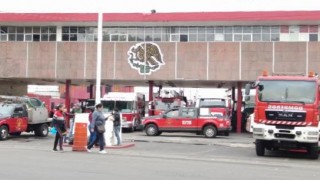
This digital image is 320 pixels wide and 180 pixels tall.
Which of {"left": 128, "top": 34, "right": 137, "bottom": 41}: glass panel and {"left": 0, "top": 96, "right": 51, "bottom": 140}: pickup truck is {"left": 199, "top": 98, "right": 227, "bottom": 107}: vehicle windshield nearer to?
{"left": 0, "top": 96, "right": 51, "bottom": 140}: pickup truck

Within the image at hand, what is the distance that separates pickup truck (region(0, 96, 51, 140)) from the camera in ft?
86.9

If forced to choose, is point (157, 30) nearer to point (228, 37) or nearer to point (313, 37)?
point (228, 37)

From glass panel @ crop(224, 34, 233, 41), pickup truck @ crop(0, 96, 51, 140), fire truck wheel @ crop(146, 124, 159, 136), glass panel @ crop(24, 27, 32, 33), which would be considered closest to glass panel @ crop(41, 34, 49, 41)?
glass panel @ crop(24, 27, 32, 33)

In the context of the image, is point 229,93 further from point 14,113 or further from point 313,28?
point 14,113

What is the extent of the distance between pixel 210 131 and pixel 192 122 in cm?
120

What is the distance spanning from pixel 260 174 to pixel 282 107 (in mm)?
5896

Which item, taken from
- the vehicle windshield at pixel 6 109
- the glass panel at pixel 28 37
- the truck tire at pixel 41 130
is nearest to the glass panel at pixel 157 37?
the glass panel at pixel 28 37

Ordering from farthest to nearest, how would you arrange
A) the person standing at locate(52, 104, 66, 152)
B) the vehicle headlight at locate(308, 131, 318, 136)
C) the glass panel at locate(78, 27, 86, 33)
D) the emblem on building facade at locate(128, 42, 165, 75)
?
the glass panel at locate(78, 27, 86, 33) → the emblem on building facade at locate(128, 42, 165, 75) → the person standing at locate(52, 104, 66, 152) → the vehicle headlight at locate(308, 131, 318, 136)

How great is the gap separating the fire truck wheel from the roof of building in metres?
12.1

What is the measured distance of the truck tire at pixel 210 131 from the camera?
31109mm

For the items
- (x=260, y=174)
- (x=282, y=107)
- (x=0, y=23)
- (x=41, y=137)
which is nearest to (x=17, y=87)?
(x=0, y=23)

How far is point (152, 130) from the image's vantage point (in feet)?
106

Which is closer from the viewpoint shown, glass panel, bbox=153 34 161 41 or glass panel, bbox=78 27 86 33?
glass panel, bbox=153 34 161 41

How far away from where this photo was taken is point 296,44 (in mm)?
38438
